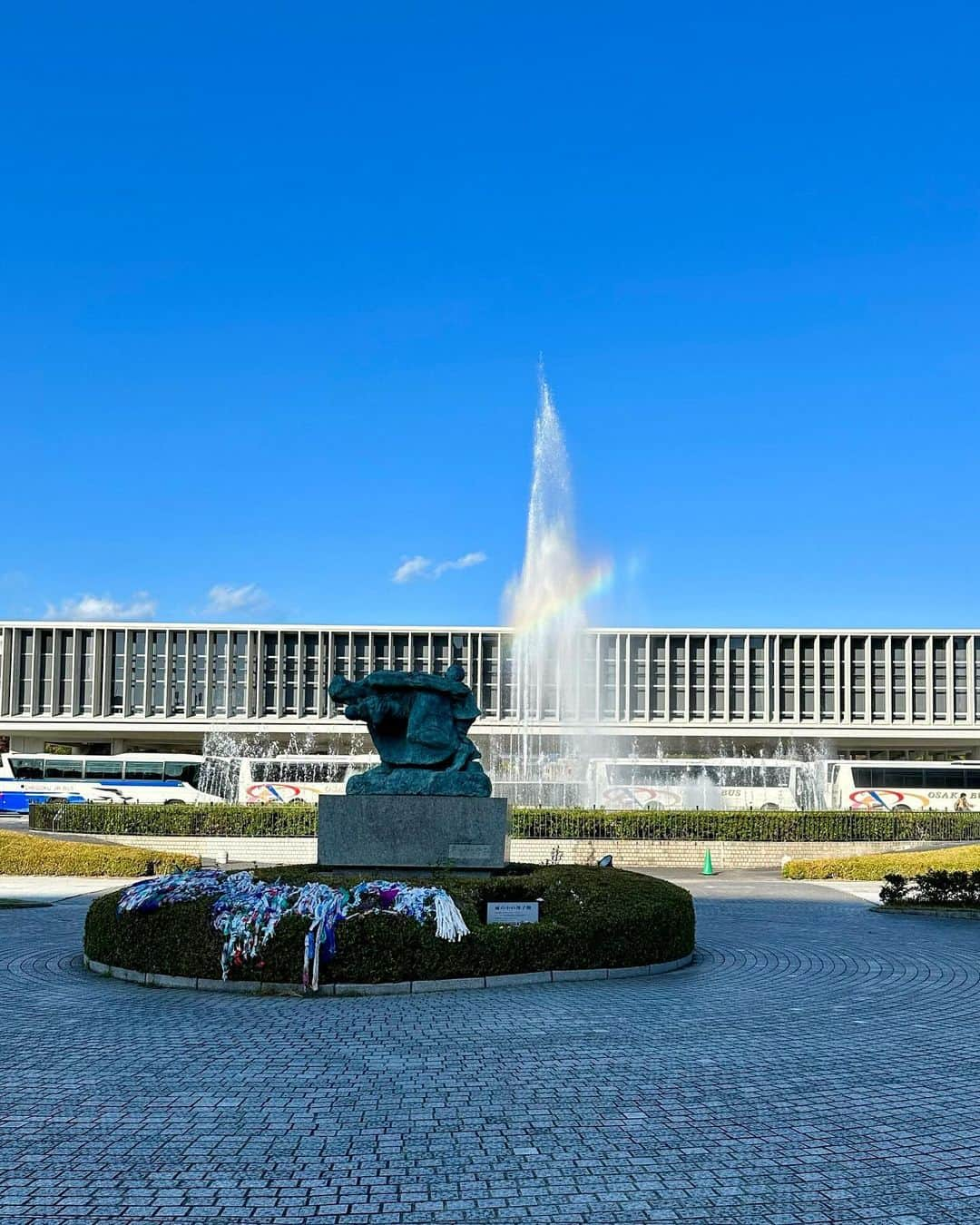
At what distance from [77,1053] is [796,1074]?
5.40 meters

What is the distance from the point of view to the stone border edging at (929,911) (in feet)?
63.4

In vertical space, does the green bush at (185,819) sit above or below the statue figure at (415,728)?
below

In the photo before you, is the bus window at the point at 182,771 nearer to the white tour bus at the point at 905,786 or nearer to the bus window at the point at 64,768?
the bus window at the point at 64,768

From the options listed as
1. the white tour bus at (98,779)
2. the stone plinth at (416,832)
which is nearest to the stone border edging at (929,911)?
the stone plinth at (416,832)

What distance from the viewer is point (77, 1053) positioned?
27.7ft

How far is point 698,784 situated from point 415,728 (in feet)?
117

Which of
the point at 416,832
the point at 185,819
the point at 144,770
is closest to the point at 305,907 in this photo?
the point at 416,832

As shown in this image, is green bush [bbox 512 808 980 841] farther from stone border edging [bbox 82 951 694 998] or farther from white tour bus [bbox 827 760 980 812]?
stone border edging [bbox 82 951 694 998]

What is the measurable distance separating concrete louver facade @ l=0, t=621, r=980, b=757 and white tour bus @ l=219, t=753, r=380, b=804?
22644 mm

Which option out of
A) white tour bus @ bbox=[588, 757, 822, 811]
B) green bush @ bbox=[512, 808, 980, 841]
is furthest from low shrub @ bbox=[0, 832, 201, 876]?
white tour bus @ bbox=[588, 757, 822, 811]

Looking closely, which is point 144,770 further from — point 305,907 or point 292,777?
point 305,907

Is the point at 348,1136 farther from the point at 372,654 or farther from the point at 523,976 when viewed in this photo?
the point at 372,654

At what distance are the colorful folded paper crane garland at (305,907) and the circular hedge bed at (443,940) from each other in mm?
85

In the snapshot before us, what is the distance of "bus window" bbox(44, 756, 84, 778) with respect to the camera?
50.6 metres
